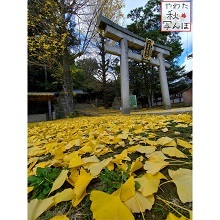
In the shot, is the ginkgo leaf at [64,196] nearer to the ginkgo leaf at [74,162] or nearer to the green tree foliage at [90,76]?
the ginkgo leaf at [74,162]

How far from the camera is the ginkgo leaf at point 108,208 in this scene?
0.77ft

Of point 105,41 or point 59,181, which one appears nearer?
point 59,181

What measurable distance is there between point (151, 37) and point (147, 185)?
→ 18.3ft

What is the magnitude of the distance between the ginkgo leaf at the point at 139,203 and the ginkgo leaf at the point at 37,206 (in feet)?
0.46

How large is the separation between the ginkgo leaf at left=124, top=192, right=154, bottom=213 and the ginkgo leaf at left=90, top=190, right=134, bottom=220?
2cm

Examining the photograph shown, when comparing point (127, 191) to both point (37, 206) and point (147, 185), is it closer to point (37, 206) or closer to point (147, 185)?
point (147, 185)

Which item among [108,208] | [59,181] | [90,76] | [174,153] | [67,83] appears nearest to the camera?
[108,208]

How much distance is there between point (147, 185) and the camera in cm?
30

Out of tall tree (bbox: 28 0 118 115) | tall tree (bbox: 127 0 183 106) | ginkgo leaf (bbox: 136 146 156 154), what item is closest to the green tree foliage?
tall tree (bbox: 127 0 183 106)

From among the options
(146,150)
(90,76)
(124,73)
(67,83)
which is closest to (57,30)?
(67,83)

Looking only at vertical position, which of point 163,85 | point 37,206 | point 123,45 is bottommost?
point 37,206
